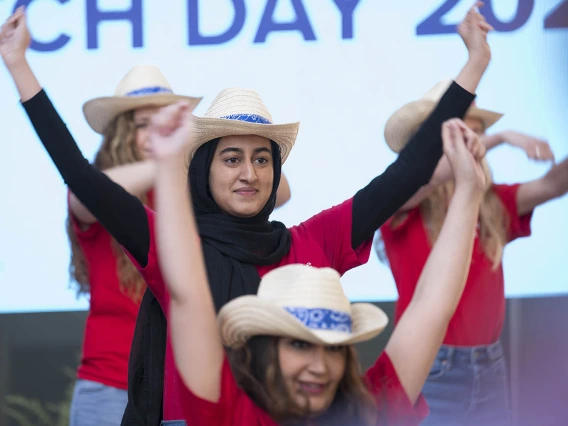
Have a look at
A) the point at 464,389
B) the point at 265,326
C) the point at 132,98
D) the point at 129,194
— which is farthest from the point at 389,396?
the point at 132,98

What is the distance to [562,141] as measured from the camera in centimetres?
328

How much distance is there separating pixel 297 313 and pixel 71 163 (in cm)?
50

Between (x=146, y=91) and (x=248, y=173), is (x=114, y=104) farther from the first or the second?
(x=248, y=173)

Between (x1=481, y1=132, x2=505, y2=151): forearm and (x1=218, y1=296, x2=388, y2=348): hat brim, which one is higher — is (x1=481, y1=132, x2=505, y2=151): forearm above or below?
above

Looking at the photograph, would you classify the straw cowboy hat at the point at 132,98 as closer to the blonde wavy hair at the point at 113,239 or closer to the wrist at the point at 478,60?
the blonde wavy hair at the point at 113,239

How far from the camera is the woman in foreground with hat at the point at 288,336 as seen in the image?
1562mm

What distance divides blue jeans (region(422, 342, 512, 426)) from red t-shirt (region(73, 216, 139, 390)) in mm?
833

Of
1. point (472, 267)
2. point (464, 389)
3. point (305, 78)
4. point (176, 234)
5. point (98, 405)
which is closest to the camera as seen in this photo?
point (176, 234)

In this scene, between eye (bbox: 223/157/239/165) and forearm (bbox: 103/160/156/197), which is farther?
forearm (bbox: 103/160/156/197)

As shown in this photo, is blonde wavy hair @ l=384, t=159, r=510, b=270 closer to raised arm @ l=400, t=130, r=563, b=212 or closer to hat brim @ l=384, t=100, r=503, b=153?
raised arm @ l=400, t=130, r=563, b=212

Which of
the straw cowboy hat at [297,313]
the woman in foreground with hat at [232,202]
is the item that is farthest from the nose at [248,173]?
the straw cowboy hat at [297,313]

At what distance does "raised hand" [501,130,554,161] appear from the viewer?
244 cm

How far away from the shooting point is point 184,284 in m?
1.56

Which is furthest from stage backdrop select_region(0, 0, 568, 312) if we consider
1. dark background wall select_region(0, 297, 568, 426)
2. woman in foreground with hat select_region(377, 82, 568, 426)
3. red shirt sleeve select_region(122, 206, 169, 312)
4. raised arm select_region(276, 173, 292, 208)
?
red shirt sleeve select_region(122, 206, 169, 312)
